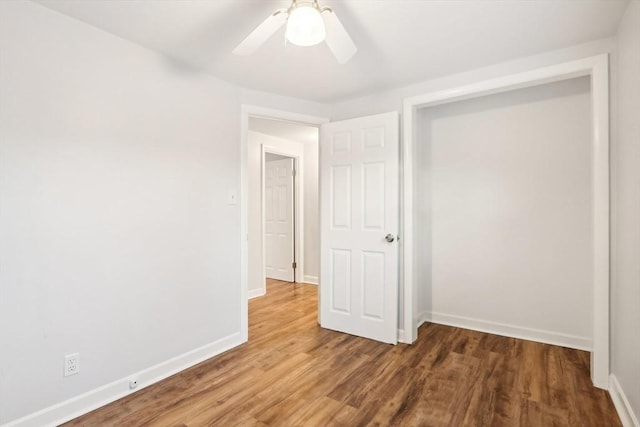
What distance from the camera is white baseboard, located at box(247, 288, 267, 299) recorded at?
445cm

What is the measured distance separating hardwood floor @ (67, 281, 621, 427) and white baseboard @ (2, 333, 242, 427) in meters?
0.05

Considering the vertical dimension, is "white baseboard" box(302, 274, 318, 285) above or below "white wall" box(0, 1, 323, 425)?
below

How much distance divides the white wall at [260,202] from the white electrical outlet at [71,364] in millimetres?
2525

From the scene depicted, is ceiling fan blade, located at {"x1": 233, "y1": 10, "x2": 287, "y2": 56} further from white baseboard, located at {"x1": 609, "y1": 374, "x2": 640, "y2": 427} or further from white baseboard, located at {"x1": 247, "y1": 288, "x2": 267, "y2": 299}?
white baseboard, located at {"x1": 247, "y1": 288, "x2": 267, "y2": 299}

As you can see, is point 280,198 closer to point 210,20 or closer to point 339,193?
point 339,193

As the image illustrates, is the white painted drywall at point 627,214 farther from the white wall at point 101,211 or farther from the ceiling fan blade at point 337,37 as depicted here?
the white wall at point 101,211

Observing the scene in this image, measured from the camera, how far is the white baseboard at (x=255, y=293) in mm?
4445

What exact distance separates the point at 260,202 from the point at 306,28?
3492 millimetres

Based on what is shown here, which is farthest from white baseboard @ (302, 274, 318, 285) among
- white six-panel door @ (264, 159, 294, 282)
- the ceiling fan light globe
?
the ceiling fan light globe

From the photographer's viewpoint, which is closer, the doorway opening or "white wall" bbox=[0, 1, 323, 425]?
"white wall" bbox=[0, 1, 323, 425]

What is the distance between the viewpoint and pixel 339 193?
325 centimetres

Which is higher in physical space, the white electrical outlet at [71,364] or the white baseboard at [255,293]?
the white electrical outlet at [71,364]

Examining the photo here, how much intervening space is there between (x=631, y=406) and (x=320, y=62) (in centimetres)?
→ 283

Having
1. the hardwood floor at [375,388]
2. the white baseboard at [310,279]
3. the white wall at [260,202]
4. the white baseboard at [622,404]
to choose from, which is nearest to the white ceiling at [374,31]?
the white wall at [260,202]
